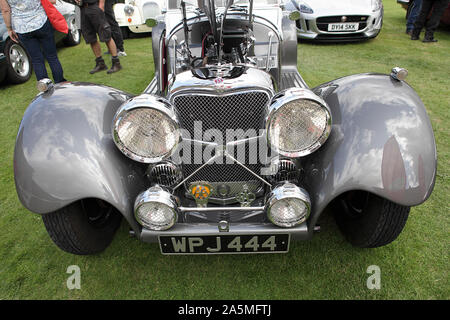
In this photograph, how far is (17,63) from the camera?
16.1ft

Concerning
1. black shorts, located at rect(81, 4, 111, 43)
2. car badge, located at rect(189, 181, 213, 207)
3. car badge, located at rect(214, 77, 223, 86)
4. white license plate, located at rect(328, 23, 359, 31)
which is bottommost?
white license plate, located at rect(328, 23, 359, 31)

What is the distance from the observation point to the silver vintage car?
1487 mm

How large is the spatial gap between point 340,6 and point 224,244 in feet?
20.1

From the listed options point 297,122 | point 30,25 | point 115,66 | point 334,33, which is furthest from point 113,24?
Answer: point 297,122

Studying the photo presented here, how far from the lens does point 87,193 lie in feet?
4.89

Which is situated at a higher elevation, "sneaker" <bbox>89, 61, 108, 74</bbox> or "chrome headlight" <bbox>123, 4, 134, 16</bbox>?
"chrome headlight" <bbox>123, 4, 134, 16</bbox>

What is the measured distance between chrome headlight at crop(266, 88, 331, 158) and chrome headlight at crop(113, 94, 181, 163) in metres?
0.48

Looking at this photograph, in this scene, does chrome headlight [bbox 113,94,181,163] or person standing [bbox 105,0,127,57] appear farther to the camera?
person standing [bbox 105,0,127,57]

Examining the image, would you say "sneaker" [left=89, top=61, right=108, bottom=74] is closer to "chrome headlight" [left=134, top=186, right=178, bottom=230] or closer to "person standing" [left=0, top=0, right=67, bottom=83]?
"person standing" [left=0, top=0, right=67, bottom=83]

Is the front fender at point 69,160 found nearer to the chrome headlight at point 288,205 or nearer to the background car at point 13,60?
the chrome headlight at point 288,205

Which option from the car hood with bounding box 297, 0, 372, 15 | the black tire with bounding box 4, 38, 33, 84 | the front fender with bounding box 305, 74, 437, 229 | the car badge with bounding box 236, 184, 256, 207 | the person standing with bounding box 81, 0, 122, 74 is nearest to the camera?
the front fender with bounding box 305, 74, 437, 229

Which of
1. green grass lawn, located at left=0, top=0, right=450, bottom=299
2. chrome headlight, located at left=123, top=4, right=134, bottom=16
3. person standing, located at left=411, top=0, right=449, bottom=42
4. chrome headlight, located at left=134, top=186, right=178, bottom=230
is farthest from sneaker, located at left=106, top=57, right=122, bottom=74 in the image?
person standing, located at left=411, top=0, right=449, bottom=42

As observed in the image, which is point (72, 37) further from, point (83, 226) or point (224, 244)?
point (224, 244)

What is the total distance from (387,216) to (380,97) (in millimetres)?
650
